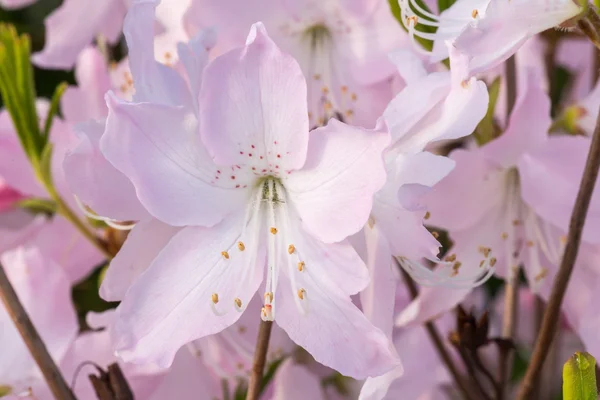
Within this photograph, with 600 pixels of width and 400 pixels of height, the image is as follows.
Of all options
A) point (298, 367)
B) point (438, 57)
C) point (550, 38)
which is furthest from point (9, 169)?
point (550, 38)

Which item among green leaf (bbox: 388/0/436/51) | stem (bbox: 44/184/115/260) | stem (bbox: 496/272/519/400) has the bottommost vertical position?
stem (bbox: 496/272/519/400)

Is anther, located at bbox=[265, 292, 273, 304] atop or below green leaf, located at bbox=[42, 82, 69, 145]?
below

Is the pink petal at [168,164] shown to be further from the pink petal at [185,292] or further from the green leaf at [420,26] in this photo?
the green leaf at [420,26]

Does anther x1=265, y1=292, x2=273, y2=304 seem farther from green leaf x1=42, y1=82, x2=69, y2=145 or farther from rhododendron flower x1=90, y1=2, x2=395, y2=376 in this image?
green leaf x1=42, y1=82, x2=69, y2=145

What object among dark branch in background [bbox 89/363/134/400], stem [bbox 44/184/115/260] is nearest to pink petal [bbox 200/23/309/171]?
dark branch in background [bbox 89/363/134/400]

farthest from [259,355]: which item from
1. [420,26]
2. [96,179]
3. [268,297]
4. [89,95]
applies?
[89,95]

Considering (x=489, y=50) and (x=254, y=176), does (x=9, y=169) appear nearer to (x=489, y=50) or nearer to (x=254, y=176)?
(x=254, y=176)
